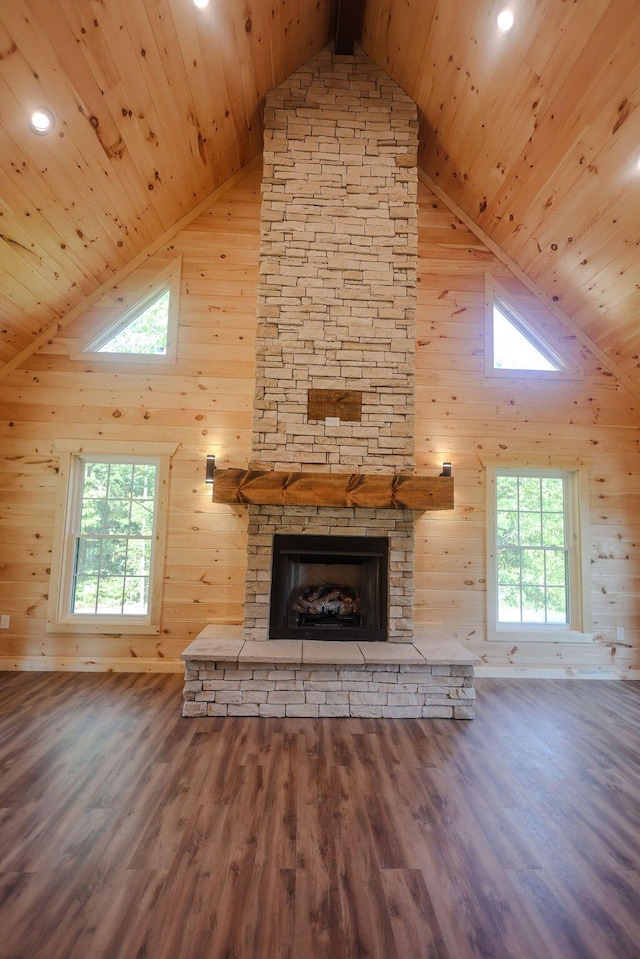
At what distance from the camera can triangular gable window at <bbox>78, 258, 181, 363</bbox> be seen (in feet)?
15.3

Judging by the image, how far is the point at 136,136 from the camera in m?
3.62

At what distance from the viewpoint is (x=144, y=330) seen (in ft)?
15.6

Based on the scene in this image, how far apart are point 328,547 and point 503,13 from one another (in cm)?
376

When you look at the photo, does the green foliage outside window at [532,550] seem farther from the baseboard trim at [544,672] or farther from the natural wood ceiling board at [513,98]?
the natural wood ceiling board at [513,98]

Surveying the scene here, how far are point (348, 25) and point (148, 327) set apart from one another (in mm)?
3054

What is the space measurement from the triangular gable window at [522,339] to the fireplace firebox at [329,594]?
2.30 meters

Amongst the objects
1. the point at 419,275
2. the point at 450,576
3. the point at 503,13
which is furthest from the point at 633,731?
the point at 503,13

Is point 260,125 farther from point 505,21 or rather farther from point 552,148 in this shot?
point 552,148

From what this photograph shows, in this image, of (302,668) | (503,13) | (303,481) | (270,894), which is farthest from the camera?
(303,481)

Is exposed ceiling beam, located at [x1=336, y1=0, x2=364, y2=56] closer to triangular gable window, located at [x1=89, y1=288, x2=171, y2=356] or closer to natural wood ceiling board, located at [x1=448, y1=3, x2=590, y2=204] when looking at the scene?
natural wood ceiling board, located at [x1=448, y1=3, x2=590, y2=204]

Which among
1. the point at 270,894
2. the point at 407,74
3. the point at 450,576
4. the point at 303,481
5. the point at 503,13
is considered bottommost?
the point at 270,894

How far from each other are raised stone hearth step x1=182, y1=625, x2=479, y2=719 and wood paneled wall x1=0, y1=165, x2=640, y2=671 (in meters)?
1.12

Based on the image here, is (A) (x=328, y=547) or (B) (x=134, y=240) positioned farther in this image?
(B) (x=134, y=240)

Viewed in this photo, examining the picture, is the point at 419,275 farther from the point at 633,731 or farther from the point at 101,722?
the point at 101,722
